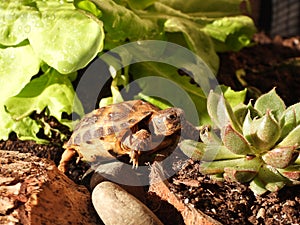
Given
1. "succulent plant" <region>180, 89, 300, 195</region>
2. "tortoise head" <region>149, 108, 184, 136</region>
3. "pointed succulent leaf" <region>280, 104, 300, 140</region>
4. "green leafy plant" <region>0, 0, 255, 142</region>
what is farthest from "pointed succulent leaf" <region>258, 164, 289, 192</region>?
"green leafy plant" <region>0, 0, 255, 142</region>

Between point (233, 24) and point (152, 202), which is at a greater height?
point (233, 24)

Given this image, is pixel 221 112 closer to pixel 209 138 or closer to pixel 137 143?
pixel 209 138

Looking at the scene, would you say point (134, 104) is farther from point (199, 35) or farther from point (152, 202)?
point (199, 35)

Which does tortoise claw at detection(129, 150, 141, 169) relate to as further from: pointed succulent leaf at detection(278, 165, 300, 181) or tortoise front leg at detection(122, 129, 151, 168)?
pointed succulent leaf at detection(278, 165, 300, 181)

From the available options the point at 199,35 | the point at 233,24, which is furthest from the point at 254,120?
the point at 233,24

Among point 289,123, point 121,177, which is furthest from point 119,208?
point 289,123
